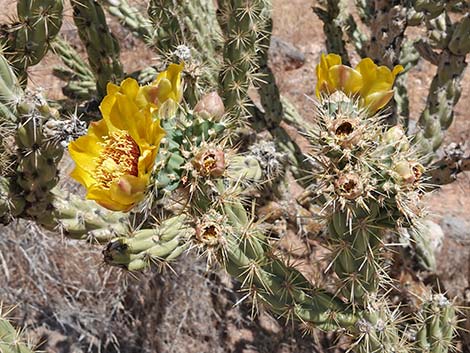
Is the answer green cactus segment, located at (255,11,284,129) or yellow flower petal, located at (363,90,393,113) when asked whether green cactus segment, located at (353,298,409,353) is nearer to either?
yellow flower petal, located at (363,90,393,113)

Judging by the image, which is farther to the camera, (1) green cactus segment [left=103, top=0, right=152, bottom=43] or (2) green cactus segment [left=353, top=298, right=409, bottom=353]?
(1) green cactus segment [left=103, top=0, right=152, bottom=43]

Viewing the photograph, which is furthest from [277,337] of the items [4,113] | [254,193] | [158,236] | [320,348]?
[4,113]

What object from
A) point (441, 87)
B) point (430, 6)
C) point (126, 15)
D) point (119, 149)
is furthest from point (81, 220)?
point (441, 87)

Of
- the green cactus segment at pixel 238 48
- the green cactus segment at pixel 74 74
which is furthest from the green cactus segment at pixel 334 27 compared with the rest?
the green cactus segment at pixel 74 74

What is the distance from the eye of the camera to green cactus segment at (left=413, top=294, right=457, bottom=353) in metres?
2.59

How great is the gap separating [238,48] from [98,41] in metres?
0.73

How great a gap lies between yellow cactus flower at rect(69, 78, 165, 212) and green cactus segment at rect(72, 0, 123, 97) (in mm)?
1274

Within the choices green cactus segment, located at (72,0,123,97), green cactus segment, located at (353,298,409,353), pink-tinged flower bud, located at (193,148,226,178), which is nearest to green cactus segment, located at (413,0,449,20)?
green cactus segment, located at (72,0,123,97)

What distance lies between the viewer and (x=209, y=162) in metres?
1.67

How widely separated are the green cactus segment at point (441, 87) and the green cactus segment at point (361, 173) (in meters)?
1.81

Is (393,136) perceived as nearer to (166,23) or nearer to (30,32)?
(30,32)

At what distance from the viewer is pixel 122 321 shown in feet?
12.4

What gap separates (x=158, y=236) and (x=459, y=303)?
2214mm

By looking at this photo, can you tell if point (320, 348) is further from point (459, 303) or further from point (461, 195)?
point (461, 195)
